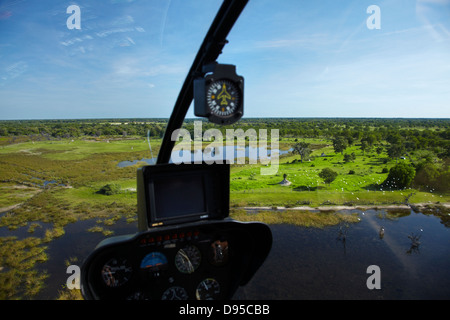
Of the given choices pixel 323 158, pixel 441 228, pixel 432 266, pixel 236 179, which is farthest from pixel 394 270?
pixel 323 158

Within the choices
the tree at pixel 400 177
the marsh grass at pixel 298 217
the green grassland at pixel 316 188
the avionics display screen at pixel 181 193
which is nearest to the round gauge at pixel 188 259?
the avionics display screen at pixel 181 193

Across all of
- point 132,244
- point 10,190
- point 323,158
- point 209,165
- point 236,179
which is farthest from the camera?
point 323,158

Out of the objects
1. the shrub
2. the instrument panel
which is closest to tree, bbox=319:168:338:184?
the shrub

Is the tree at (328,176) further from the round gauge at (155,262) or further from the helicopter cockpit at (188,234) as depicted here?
the round gauge at (155,262)

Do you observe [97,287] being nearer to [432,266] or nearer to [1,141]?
[432,266]

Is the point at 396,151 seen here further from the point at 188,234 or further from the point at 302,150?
the point at 188,234

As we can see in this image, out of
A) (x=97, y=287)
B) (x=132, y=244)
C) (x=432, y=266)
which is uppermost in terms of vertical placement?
(x=132, y=244)

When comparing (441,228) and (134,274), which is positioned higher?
(134,274)
